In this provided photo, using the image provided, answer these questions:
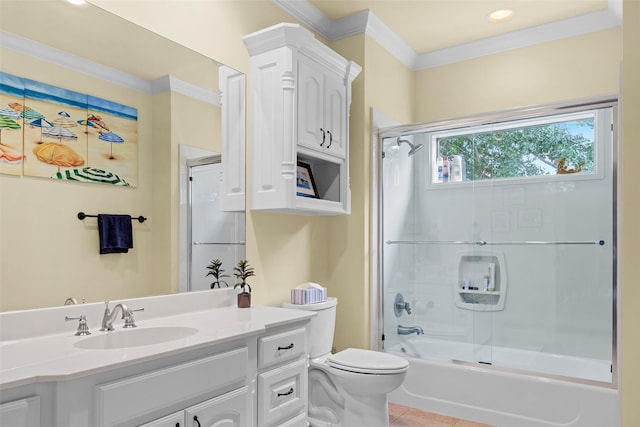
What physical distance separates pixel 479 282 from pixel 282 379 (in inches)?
70.3

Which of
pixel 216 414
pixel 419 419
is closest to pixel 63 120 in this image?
pixel 216 414

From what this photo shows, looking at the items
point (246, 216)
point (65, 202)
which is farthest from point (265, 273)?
point (65, 202)

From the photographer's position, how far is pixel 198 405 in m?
1.51

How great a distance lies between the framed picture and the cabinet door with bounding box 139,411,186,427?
4.50 ft

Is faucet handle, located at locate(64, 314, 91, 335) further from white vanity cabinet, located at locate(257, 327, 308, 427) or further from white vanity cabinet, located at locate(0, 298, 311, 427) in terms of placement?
white vanity cabinet, located at locate(257, 327, 308, 427)

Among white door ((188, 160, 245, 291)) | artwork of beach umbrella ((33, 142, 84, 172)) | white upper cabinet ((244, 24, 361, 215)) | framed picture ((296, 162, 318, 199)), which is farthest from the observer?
framed picture ((296, 162, 318, 199))

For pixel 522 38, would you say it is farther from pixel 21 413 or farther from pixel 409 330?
pixel 21 413

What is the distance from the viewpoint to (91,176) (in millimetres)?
1739

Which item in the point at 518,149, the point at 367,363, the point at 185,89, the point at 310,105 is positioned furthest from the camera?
the point at 518,149

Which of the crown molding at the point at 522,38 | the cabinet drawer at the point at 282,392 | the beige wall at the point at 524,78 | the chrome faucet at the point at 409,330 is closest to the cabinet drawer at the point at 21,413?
the cabinet drawer at the point at 282,392

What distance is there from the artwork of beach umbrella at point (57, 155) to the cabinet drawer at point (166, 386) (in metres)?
0.85

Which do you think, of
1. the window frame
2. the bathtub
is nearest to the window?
the window frame

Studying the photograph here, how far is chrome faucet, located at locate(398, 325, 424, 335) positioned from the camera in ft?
10.7

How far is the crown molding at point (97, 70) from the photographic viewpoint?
1553mm
